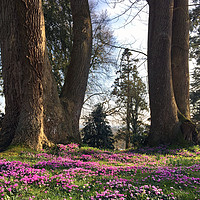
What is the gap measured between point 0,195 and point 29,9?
534cm

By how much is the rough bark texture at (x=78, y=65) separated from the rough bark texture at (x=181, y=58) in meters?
4.87

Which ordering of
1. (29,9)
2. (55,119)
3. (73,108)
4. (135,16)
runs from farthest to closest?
(135,16), (73,108), (55,119), (29,9)

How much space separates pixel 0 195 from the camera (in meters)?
2.39

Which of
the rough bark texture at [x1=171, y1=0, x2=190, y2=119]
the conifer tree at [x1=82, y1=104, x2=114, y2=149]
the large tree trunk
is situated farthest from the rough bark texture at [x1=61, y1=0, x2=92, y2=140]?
the conifer tree at [x1=82, y1=104, x2=114, y2=149]

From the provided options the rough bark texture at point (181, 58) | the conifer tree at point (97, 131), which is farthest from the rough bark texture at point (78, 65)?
the conifer tree at point (97, 131)

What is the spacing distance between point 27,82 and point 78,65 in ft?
10.3

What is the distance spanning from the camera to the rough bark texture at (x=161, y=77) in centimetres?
848

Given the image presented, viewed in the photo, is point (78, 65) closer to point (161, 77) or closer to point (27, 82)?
point (27, 82)

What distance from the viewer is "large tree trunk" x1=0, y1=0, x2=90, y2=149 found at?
5.80m

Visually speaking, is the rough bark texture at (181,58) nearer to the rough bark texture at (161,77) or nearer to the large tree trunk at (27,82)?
the rough bark texture at (161,77)

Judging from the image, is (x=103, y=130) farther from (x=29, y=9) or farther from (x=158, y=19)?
(x=29, y=9)

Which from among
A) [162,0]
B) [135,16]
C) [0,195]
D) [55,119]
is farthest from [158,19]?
[0,195]

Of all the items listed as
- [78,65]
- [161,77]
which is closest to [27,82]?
[78,65]

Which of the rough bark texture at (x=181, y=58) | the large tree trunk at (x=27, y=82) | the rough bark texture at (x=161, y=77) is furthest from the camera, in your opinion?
the rough bark texture at (x=181, y=58)
